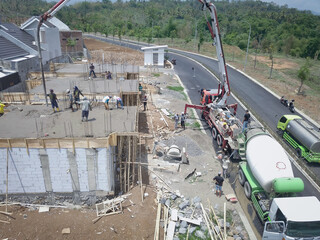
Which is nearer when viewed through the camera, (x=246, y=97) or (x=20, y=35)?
(x=20, y=35)

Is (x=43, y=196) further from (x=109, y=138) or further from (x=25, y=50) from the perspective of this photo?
(x=25, y=50)

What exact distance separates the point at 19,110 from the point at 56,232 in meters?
8.44

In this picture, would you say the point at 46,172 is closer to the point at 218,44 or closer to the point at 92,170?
the point at 92,170

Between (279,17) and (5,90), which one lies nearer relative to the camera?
(5,90)

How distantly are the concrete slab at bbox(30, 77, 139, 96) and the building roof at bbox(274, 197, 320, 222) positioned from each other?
13.5 m

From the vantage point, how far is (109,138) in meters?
11.6

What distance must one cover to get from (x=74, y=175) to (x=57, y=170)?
83 cm

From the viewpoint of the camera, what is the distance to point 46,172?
11859 millimetres

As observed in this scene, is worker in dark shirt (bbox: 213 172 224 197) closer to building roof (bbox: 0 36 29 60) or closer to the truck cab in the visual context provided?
the truck cab

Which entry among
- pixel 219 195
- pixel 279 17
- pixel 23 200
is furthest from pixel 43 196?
pixel 279 17

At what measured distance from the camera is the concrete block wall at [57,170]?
1153 cm

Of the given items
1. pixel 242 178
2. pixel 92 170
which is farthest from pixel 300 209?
pixel 92 170

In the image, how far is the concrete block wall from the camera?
11.5 metres

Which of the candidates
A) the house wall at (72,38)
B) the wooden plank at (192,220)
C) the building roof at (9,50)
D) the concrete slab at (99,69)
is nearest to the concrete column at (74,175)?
the wooden plank at (192,220)
